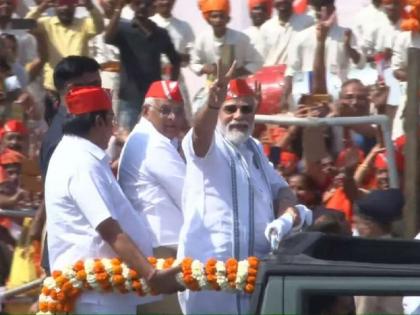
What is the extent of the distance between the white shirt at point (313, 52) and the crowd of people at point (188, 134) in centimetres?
1

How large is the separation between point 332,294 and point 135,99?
6374 millimetres

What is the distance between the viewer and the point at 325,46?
1173 cm

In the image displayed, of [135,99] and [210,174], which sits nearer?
[210,174]

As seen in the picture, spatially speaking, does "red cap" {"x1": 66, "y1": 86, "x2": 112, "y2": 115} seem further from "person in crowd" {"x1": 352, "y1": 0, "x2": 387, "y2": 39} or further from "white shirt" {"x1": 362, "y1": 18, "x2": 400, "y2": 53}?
"person in crowd" {"x1": 352, "y1": 0, "x2": 387, "y2": 39}

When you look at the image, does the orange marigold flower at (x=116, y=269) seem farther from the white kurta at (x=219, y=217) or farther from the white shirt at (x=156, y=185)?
the white shirt at (x=156, y=185)

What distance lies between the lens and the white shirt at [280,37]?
39.7 ft

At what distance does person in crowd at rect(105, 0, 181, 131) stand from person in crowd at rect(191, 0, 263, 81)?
31.1 inches

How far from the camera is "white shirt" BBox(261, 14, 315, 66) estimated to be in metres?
12.1

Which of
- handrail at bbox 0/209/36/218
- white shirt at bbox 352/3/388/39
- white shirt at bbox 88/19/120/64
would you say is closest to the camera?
handrail at bbox 0/209/36/218

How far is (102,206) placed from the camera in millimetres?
6746

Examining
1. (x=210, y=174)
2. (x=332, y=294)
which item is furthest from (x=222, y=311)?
(x=332, y=294)

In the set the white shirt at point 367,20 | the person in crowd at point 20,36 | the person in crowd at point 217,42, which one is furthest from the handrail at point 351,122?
the person in crowd at point 20,36

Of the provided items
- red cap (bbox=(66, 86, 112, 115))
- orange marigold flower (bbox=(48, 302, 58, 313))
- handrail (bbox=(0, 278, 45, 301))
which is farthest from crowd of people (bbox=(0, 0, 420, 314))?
handrail (bbox=(0, 278, 45, 301))

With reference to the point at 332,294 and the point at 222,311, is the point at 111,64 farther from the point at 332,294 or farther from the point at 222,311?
the point at 332,294
